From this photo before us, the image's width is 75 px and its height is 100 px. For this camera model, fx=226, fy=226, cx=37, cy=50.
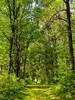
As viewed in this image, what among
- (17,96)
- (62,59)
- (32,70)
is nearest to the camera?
(17,96)

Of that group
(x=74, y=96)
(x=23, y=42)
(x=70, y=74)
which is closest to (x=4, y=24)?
(x=23, y=42)

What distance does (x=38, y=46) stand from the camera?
114 feet

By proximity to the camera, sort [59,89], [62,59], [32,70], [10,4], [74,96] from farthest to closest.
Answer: [32,70] < [62,59] < [10,4] < [59,89] < [74,96]

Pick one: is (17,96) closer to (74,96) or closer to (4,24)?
(74,96)

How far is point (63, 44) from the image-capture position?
106 feet

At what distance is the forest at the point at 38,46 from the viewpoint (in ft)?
41.4

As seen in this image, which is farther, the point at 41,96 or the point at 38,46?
the point at 38,46

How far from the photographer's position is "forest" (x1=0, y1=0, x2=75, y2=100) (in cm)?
1261

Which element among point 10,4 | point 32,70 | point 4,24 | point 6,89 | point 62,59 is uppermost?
point 10,4

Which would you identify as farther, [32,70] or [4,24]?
[32,70]

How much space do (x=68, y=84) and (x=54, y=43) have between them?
21.4 m

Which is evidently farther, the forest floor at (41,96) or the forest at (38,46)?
the forest at (38,46)

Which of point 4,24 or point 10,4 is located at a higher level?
point 10,4

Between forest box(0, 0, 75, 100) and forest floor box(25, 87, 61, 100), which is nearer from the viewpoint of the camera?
forest floor box(25, 87, 61, 100)
